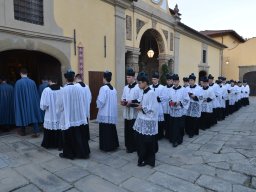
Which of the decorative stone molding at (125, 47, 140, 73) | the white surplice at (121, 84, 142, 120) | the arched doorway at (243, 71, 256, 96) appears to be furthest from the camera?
the arched doorway at (243, 71, 256, 96)

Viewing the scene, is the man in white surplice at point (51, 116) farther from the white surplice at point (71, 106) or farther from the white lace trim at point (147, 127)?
the white lace trim at point (147, 127)

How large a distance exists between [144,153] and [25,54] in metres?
6.83

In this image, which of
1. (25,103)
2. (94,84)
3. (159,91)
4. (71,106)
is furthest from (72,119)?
(94,84)

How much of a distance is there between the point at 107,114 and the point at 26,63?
213 inches

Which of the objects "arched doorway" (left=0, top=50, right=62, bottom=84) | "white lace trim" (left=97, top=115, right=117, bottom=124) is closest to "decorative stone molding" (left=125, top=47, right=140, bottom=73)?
"arched doorway" (left=0, top=50, right=62, bottom=84)

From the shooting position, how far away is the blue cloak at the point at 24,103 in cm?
625

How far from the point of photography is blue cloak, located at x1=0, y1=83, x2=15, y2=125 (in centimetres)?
673

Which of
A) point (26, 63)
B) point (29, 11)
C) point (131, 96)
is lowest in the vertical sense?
point (131, 96)

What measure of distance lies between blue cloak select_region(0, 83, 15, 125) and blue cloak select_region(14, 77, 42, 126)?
72cm

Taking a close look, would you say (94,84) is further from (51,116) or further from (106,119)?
(106,119)

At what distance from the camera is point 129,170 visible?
4328mm

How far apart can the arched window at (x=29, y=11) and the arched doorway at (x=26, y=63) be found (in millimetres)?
1606

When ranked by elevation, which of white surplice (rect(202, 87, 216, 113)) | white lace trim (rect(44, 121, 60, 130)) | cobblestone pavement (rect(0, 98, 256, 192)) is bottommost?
cobblestone pavement (rect(0, 98, 256, 192))

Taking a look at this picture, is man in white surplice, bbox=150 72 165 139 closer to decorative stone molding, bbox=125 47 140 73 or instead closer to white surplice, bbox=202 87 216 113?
white surplice, bbox=202 87 216 113
